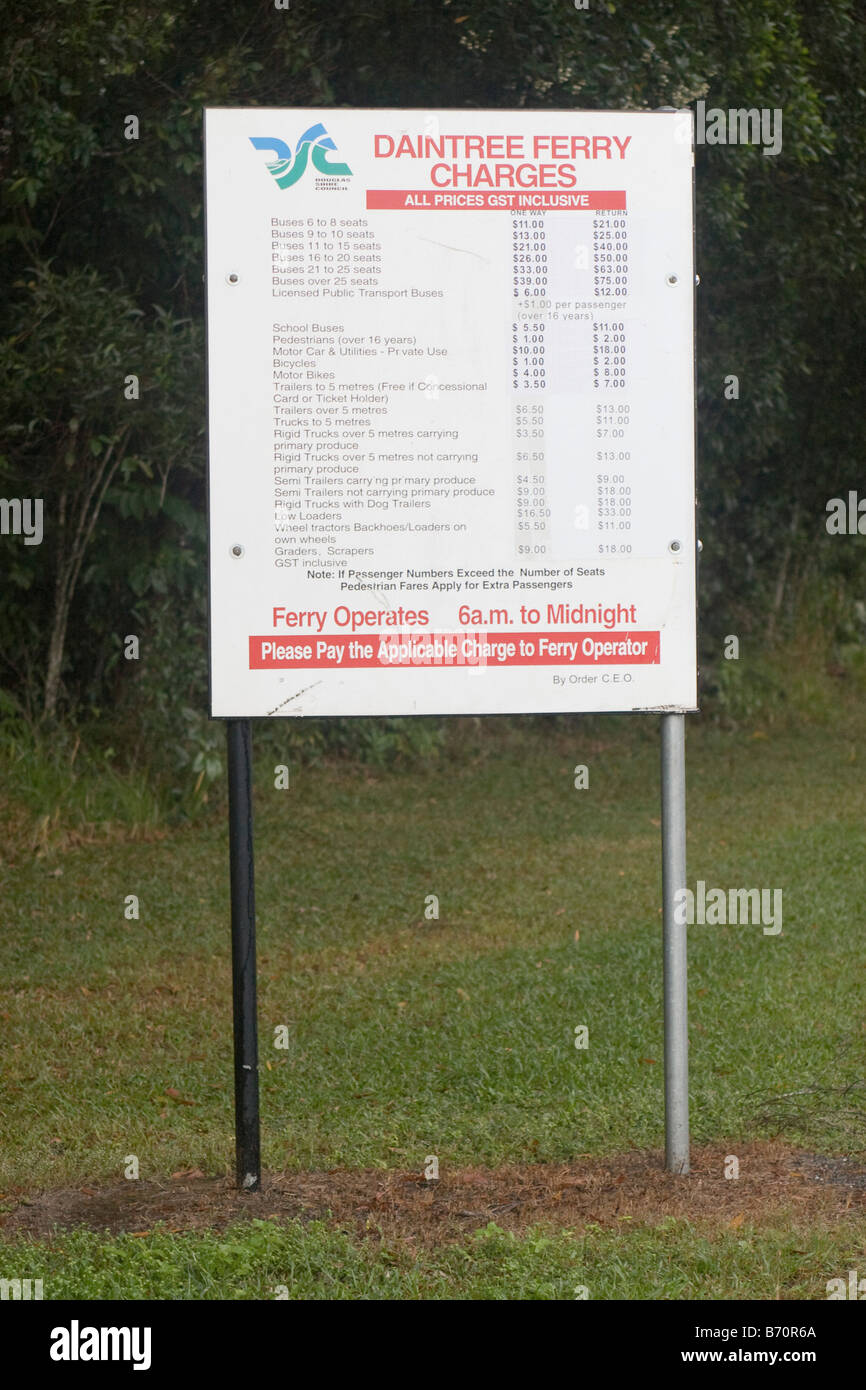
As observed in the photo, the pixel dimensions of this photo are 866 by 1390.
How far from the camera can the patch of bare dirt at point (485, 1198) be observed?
15.5ft

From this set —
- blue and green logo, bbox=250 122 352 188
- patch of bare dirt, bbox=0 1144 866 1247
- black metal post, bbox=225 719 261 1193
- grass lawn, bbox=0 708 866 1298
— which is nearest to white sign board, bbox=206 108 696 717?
blue and green logo, bbox=250 122 352 188

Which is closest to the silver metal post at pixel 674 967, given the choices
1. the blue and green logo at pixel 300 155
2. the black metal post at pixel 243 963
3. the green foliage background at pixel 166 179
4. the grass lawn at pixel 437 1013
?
the grass lawn at pixel 437 1013

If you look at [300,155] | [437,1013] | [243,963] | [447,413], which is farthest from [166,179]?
[243,963]

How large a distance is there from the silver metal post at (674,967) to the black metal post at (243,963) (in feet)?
3.98

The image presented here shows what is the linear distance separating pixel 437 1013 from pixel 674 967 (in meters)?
2.52

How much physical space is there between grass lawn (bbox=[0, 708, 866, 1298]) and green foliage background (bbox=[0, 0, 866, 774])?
1.75 meters

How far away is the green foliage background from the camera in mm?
10570

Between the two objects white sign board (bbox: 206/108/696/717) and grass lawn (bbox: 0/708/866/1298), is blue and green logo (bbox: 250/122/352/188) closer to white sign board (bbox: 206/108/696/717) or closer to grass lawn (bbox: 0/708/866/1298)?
white sign board (bbox: 206/108/696/717)

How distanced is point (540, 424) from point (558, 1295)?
2.37 meters

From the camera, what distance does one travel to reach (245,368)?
16.0 ft

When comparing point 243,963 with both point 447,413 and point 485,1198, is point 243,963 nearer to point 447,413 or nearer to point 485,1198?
point 485,1198

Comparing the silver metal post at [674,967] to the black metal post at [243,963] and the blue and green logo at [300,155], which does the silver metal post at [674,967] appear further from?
the blue and green logo at [300,155]

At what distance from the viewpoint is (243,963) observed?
493cm

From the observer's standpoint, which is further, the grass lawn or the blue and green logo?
the blue and green logo
